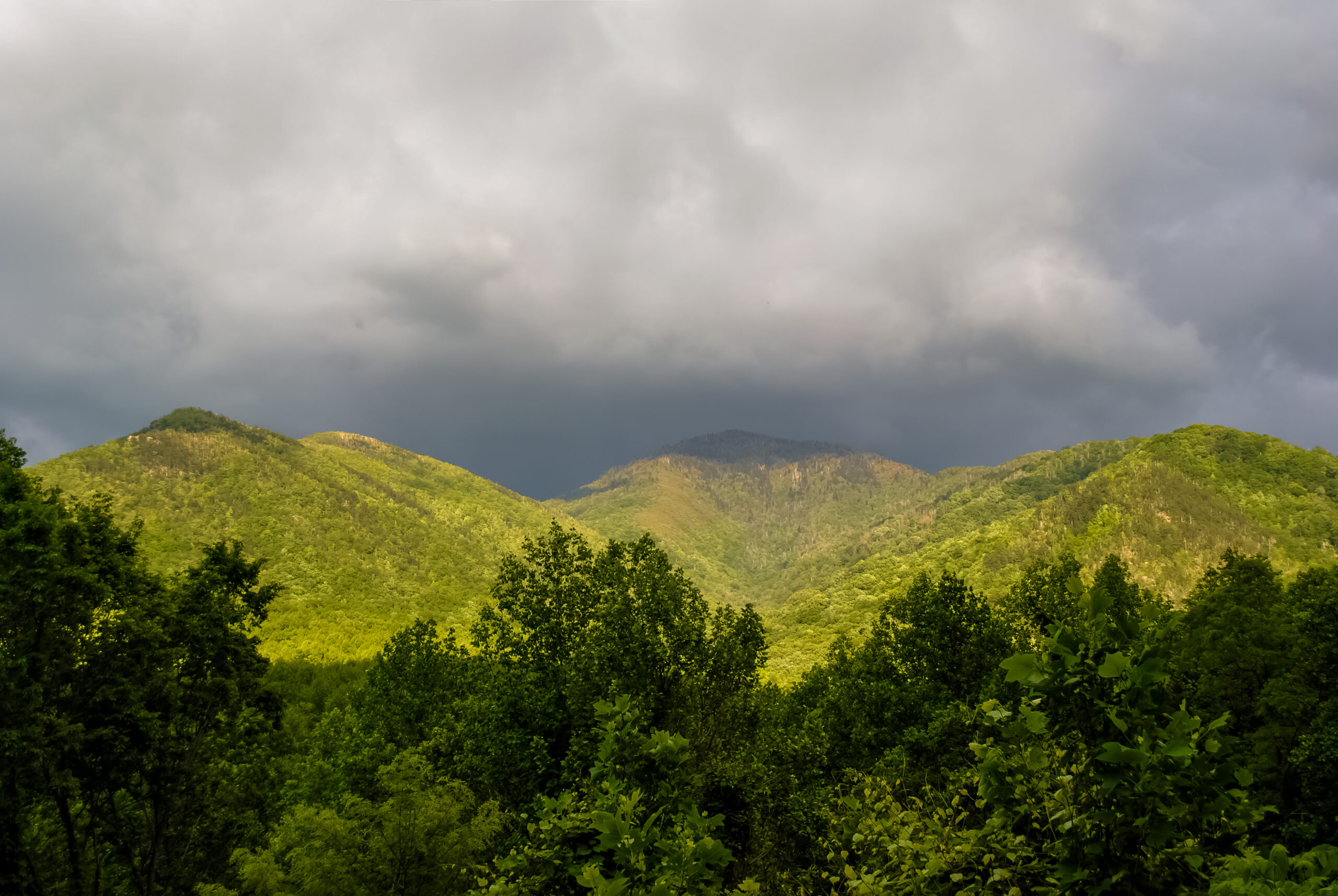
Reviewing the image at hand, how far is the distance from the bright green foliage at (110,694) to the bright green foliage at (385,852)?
21.8 ft

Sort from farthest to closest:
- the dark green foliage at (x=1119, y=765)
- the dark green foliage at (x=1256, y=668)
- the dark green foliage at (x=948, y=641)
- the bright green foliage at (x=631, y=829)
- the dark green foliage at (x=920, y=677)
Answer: the dark green foliage at (x=948, y=641) → the dark green foliage at (x=920, y=677) → the dark green foliage at (x=1256, y=668) → the bright green foliage at (x=631, y=829) → the dark green foliage at (x=1119, y=765)

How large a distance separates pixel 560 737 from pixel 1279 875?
86.2ft

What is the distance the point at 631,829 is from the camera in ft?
18.5

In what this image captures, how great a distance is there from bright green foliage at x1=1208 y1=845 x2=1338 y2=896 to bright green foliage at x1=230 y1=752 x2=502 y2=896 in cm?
2119

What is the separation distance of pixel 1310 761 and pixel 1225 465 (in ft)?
723

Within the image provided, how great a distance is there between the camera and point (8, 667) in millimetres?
19125

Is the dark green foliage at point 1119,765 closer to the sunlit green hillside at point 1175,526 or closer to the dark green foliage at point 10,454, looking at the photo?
the dark green foliage at point 10,454

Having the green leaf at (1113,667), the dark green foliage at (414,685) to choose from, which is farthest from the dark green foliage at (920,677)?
the green leaf at (1113,667)

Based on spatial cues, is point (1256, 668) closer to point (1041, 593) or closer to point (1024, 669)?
point (1041, 593)

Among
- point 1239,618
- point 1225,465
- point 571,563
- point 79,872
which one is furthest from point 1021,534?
point 79,872

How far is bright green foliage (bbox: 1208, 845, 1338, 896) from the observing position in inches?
123

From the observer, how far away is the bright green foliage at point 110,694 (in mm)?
20281

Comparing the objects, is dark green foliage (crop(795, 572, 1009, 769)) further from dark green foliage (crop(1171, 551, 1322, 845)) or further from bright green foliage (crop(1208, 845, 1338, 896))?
bright green foliage (crop(1208, 845, 1338, 896))

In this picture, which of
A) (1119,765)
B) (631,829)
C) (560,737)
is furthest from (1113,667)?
(560,737)
